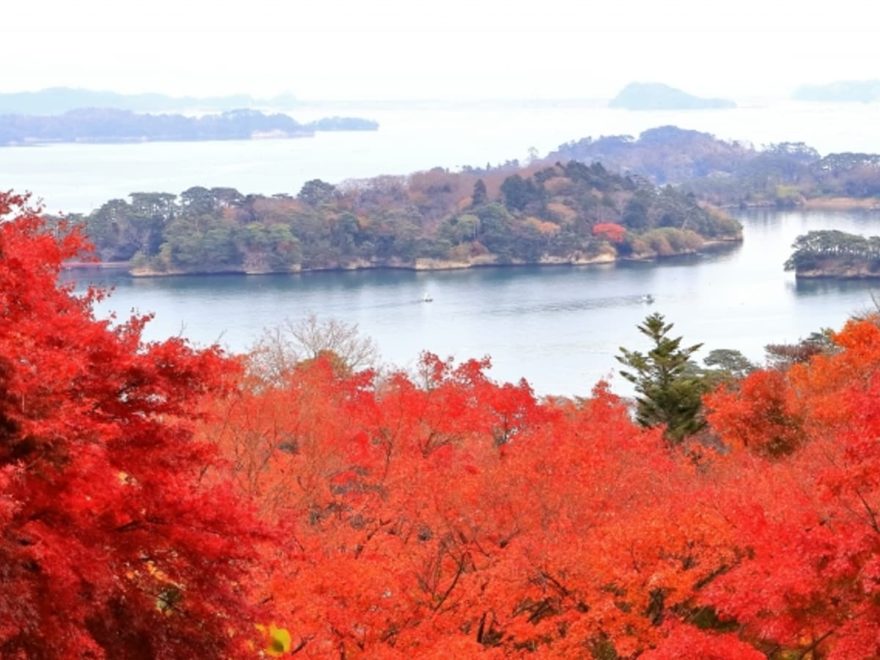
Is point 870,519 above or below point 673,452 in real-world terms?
above

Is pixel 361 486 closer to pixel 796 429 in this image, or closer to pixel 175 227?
pixel 796 429

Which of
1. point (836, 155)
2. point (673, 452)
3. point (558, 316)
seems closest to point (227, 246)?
point (558, 316)

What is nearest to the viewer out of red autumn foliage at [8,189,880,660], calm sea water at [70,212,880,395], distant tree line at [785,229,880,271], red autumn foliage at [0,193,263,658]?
red autumn foliage at [0,193,263,658]

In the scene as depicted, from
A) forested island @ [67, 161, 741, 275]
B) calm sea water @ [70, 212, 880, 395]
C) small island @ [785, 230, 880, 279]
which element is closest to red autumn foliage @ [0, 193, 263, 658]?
calm sea water @ [70, 212, 880, 395]

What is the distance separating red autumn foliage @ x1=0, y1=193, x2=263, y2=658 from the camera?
18.8 feet

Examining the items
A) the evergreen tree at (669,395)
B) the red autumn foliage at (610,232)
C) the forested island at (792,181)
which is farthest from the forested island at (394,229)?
the evergreen tree at (669,395)

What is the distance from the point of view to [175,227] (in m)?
89.9

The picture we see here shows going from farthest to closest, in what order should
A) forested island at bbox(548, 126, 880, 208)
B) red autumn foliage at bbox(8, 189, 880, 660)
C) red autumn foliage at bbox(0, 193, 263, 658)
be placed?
1. forested island at bbox(548, 126, 880, 208)
2. red autumn foliage at bbox(8, 189, 880, 660)
3. red autumn foliage at bbox(0, 193, 263, 658)

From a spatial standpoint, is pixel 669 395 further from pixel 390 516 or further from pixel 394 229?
pixel 394 229

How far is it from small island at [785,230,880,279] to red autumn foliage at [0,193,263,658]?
78.9 meters

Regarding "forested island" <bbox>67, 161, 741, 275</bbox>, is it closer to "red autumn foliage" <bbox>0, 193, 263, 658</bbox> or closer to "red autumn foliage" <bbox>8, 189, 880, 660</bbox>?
"red autumn foliage" <bbox>8, 189, 880, 660</bbox>

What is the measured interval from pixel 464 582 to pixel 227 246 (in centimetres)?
7970

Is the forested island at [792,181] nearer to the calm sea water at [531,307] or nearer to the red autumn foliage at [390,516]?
the calm sea water at [531,307]

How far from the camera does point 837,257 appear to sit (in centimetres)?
8162
